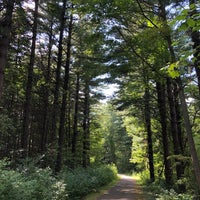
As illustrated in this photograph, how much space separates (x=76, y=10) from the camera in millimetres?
7219

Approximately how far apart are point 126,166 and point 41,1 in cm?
5286

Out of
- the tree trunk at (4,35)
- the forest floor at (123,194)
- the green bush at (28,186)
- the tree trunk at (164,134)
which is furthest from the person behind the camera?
the tree trunk at (164,134)

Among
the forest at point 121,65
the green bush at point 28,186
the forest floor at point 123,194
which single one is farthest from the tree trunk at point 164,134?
the green bush at point 28,186

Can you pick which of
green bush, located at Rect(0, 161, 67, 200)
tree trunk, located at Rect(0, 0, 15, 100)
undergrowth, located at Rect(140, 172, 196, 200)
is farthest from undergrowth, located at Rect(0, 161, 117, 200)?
tree trunk, located at Rect(0, 0, 15, 100)

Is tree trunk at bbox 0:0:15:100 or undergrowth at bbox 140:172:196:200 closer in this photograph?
undergrowth at bbox 140:172:196:200

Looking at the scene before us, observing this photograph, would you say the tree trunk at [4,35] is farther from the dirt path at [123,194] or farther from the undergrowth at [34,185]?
the dirt path at [123,194]

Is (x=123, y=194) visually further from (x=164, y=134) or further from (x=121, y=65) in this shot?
(x=121, y=65)

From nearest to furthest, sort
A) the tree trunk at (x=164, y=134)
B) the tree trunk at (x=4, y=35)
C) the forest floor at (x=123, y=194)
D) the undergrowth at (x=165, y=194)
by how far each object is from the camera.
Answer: the undergrowth at (x=165, y=194) < the tree trunk at (x=4, y=35) < the forest floor at (x=123, y=194) < the tree trunk at (x=164, y=134)

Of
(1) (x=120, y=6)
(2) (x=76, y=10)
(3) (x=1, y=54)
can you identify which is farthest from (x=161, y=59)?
(3) (x=1, y=54)

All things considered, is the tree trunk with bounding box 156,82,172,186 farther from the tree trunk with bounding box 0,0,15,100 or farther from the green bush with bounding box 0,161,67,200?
the tree trunk with bounding box 0,0,15,100

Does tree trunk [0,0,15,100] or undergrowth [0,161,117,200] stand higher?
tree trunk [0,0,15,100]

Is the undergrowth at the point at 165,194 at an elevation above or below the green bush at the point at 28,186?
below

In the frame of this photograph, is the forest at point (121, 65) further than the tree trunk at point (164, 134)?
No

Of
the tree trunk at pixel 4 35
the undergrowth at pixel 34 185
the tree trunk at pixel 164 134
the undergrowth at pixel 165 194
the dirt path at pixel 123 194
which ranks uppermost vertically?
the tree trunk at pixel 4 35
